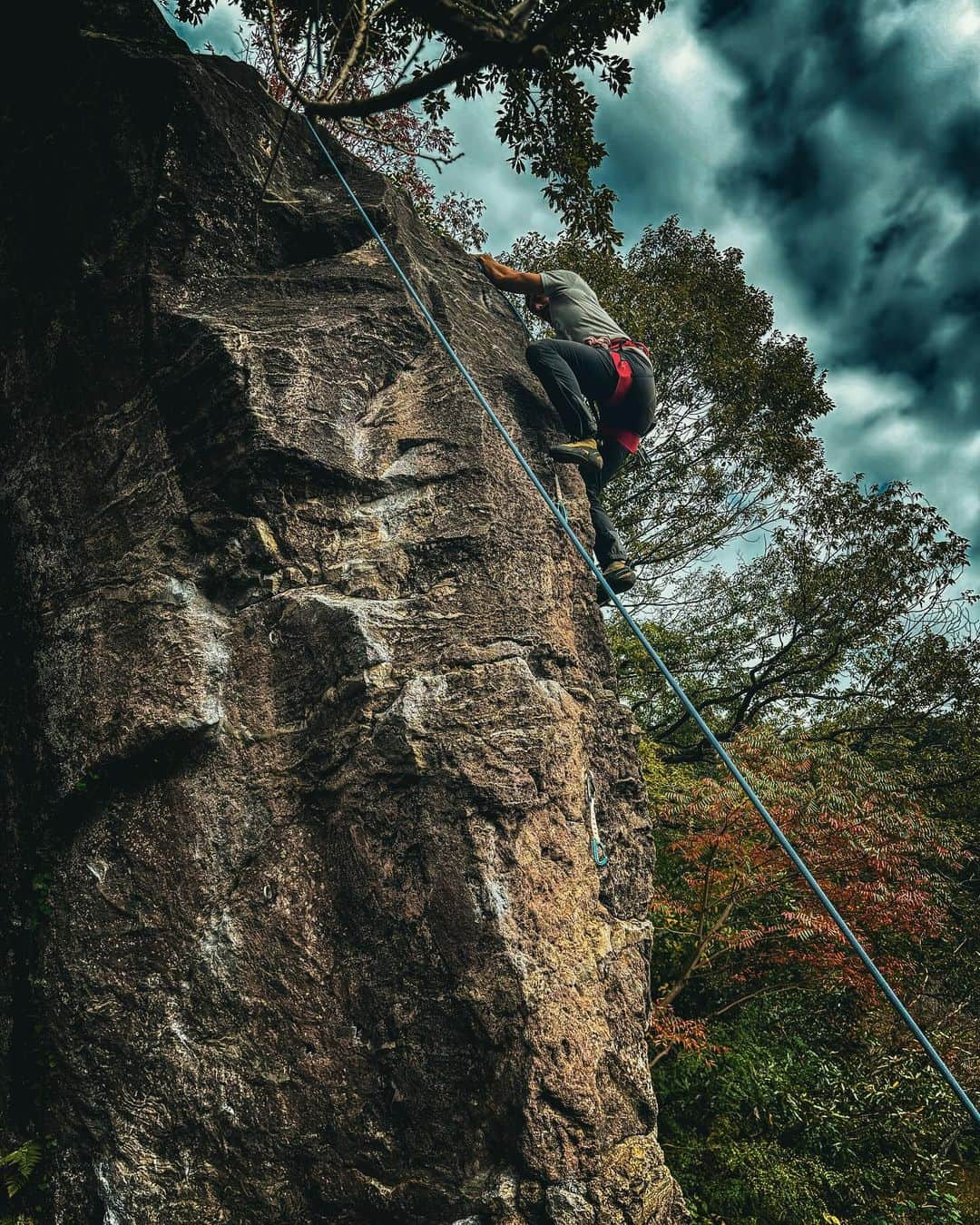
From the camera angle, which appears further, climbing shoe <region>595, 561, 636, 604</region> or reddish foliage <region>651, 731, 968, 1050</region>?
reddish foliage <region>651, 731, 968, 1050</region>

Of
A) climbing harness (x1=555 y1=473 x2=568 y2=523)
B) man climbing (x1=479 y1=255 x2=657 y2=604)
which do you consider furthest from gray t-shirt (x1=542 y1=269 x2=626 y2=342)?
climbing harness (x1=555 y1=473 x2=568 y2=523)

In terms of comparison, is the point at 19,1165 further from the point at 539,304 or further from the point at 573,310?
the point at 539,304

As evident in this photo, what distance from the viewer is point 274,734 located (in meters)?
3.55

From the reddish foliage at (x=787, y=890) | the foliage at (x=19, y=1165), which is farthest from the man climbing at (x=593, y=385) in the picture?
the foliage at (x=19, y=1165)

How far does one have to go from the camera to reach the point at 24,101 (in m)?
5.16

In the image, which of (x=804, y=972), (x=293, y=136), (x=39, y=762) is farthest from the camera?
(x=804, y=972)

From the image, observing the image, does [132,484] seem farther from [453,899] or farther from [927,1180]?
[927,1180]

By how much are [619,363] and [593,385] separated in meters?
0.22

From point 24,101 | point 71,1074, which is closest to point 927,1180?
point 71,1074

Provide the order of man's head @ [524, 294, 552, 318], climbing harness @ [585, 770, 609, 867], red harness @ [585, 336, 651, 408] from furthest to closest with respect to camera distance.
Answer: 1. man's head @ [524, 294, 552, 318]
2. red harness @ [585, 336, 651, 408]
3. climbing harness @ [585, 770, 609, 867]

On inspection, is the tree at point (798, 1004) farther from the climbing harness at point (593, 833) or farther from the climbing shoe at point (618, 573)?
the climbing harness at point (593, 833)

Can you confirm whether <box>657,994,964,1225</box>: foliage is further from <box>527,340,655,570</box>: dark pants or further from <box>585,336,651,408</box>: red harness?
<box>585,336,651,408</box>: red harness

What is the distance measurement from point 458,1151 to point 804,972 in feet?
19.0

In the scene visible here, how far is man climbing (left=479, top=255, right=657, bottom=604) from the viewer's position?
502 centimetres
